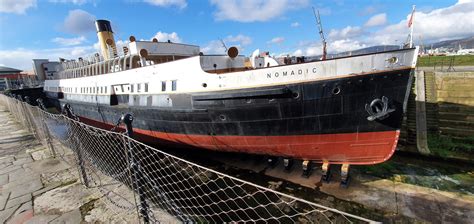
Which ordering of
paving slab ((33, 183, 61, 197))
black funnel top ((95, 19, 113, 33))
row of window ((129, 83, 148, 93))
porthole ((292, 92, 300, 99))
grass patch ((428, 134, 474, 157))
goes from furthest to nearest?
1. black funnel top ((95, 19, 113, 33))
2. row of window ((129, 83, 148, 93))
3. grass patch ((428, 134, 474, 157))
4. porthole ((292, 92, 300, 99))
5. paving slab ((33, 183, 61, 197))

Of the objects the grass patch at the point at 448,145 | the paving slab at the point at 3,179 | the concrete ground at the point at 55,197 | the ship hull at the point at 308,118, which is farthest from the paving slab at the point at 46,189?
the grass patch at the point at 448,145

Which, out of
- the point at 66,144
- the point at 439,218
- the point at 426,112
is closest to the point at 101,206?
the point at 66,144

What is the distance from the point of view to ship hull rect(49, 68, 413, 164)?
7.02m

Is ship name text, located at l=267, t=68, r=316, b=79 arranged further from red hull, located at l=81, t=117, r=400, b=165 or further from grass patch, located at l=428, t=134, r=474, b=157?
grass patch, located at l=428, t=134, r=474, b=157

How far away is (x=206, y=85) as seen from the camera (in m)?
8.62

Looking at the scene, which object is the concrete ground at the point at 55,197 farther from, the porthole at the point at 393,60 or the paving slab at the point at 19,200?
the porthole at the point at 393,60

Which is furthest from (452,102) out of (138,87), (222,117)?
(138,87)

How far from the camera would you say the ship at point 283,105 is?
6945 millimetres

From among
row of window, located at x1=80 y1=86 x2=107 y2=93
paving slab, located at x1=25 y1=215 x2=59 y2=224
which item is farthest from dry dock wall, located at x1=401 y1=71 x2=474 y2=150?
row of window, located at x1=80 y1=86 x2=107 y2=93

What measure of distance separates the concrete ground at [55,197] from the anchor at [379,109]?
645cm

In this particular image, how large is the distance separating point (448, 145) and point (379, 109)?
7220 millimetres

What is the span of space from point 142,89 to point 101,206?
7817 mm

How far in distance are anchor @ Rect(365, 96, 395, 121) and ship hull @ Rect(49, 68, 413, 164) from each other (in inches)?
1.1

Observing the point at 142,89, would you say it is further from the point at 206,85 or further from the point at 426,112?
the point at 426,112
